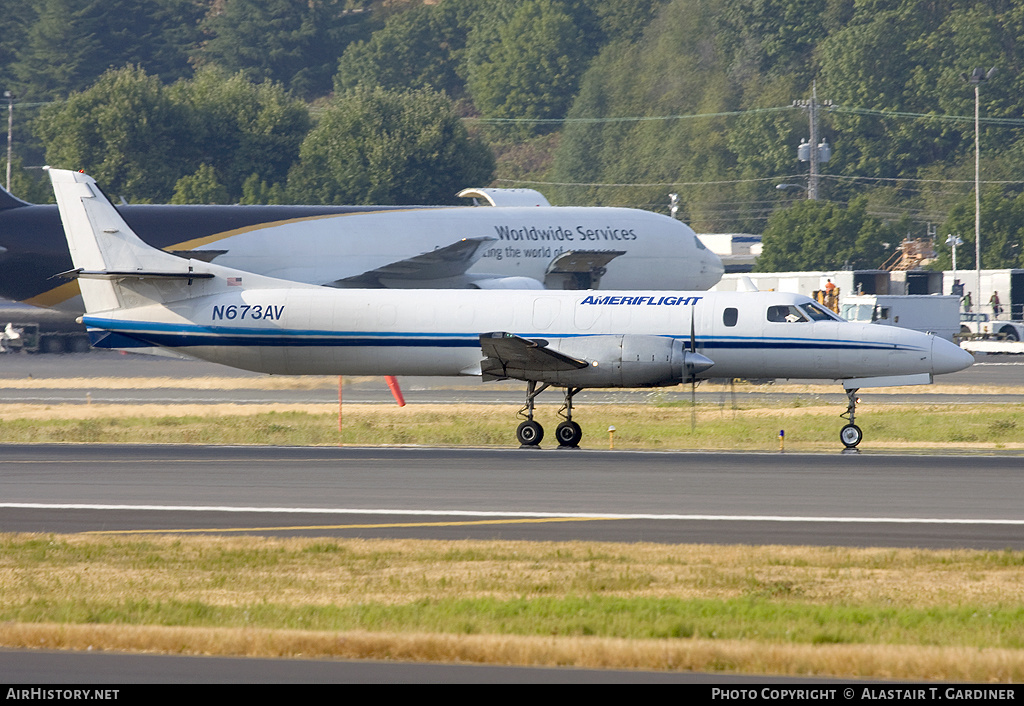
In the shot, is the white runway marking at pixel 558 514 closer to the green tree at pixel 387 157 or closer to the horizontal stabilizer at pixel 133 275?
the horizontal stabilizer at pixel 133 275

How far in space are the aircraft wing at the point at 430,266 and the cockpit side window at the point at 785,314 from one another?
19606mm

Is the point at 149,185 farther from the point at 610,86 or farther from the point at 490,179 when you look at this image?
the point at 610,86

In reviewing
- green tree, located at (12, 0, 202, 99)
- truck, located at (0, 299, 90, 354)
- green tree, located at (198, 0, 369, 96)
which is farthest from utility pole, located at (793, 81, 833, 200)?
green tree, located at (12, 0, 202, 99)

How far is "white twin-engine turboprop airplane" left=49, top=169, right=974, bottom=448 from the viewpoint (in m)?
29.1

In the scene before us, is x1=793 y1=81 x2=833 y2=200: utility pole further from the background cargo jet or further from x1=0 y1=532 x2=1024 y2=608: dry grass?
x1=0 y1=532 x2=1024 y2=608: dry grass

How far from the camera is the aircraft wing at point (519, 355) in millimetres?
28484

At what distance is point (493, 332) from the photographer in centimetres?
3012

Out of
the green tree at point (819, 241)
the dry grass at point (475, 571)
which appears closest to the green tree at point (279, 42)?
the green tree at point (819, 241)

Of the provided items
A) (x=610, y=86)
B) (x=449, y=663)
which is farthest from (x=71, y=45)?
(x=449, y=663)

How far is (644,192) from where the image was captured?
133625 mm

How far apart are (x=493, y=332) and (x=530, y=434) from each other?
2483mm

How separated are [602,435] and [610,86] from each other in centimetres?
11016

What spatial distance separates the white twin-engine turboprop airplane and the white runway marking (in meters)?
9.43
